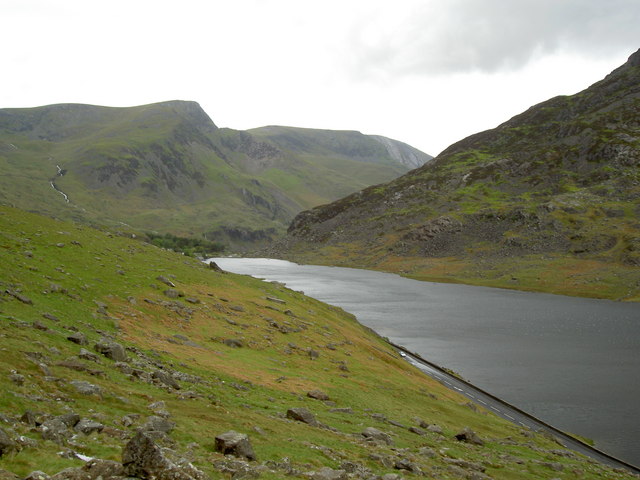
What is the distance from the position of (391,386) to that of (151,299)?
2364 centimetres

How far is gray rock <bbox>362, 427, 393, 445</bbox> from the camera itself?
80.4 feet

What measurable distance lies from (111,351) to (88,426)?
396 inches

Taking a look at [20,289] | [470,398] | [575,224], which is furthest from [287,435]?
[575,224]

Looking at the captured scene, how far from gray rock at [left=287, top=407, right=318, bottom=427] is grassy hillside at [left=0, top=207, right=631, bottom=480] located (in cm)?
27

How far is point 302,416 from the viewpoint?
24.1 m

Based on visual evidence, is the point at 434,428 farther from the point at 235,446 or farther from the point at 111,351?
the point at 111,351

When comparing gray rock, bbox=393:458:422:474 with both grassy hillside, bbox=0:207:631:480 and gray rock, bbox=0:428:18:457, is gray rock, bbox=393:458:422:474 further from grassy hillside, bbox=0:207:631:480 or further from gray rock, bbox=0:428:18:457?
gray rock, bbox=0:428:18:457

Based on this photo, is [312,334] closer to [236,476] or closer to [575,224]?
[236,476]

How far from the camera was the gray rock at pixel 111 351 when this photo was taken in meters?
24.6

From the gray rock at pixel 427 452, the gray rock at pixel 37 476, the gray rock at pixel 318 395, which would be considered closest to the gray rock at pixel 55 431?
the gray rock at pixel 37 476

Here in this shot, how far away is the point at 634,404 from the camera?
51.7 m

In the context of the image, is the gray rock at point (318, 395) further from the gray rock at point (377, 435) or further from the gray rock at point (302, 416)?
the gray rock at point (302, 416)

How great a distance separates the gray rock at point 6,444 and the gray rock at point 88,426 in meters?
2.67

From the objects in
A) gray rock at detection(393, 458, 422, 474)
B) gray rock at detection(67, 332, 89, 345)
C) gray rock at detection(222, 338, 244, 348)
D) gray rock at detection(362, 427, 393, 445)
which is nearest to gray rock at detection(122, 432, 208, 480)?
gray rock at detection(393, 458, 422, 474)
